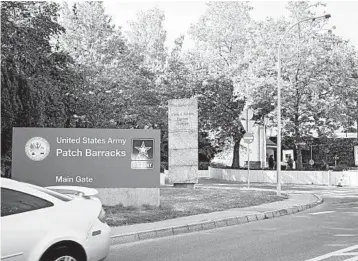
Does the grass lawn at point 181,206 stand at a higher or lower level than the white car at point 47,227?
lower

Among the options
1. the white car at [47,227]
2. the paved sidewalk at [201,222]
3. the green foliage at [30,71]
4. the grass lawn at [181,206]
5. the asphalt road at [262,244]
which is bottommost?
the asphalt road at [262,244]

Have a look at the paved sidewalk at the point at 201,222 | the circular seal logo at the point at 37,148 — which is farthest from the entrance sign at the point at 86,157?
the paved sidewalk at the point at 201,222

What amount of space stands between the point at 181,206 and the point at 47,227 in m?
9.36

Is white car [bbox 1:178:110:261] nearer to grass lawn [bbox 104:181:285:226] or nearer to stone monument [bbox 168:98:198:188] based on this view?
grass lawn [bbox 104:181:285:226]

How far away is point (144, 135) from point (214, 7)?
89.9 feet

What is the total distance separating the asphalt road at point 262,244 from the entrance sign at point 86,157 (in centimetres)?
345

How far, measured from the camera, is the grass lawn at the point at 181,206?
39.5 feet

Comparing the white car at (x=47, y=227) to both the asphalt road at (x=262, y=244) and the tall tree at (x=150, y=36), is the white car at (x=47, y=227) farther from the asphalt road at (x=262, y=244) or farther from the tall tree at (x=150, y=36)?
the tall tree at (x=150, y=36)

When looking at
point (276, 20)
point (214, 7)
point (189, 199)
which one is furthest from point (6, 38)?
point (214, 7)

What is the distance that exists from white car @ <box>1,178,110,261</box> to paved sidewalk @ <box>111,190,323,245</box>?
366 centimetres

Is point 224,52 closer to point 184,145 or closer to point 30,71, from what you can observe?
point 184,145

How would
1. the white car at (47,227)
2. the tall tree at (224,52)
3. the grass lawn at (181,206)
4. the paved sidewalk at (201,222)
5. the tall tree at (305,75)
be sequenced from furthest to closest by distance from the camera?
the tall tree at (224,52) → the tall tree at (305,75) → the grass lawn at (181,206) → the paved sidewalk at (201,222) → the white car at (47,227)

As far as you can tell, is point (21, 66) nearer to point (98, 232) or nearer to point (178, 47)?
point (98, 232)

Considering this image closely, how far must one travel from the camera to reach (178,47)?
41.7 meters
